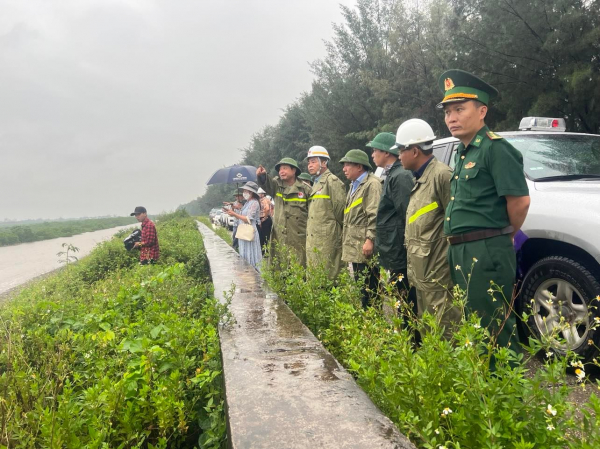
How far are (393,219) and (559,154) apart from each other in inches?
69.6

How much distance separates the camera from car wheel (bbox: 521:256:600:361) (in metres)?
3.10

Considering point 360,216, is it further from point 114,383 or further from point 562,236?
point 114,383

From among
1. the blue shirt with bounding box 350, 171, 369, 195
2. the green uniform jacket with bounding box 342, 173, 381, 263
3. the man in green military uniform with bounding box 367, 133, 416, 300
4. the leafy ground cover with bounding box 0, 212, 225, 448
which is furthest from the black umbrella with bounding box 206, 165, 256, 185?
the leafy ground cover with bounding box 0, 212, 225, 448

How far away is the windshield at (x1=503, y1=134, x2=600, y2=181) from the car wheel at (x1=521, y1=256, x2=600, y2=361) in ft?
2.79

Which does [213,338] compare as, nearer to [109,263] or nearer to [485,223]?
[485,223]

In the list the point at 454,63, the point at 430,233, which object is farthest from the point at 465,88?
the point at 454,63

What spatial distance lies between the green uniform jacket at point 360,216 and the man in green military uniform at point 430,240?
1.01m

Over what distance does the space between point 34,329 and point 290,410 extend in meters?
2.78

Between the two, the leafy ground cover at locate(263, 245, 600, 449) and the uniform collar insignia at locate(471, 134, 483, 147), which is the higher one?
the uniform collar insignia at locate(471, 134, 483, 147)

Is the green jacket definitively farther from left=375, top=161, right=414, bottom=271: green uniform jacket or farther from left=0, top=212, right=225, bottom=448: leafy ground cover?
left=0, top=212, right=225, bottom=448: leafy ground cover

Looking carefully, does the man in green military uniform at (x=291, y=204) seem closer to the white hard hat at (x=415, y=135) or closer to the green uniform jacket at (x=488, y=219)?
the white hard hat at (x=415, y=135)

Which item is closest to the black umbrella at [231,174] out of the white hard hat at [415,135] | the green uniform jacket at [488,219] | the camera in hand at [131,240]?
the camera in hand at [131,240]

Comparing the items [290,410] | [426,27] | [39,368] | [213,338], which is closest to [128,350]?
[213,338]

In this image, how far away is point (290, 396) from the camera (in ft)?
6.12
